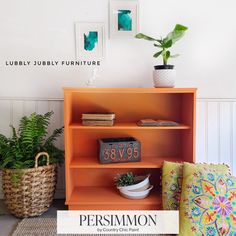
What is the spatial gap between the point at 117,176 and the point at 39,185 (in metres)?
0.62

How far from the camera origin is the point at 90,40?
2309mm

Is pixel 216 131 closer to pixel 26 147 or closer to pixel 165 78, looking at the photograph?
pixel 165 78

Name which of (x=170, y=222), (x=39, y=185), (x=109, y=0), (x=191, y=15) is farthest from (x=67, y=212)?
(x=191, y=15)

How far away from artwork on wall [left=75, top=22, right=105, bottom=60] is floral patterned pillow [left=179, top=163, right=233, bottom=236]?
Answer: 124 centimetres

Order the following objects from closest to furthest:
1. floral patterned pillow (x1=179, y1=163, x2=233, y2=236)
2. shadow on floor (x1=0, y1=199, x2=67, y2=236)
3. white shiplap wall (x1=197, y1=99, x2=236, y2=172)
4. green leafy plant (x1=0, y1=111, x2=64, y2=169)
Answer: floral patterned pillow (x1=179, y1=163, x2=233, y2=236) < shadow on floor (x1=0, y1=199, x2=67, y2=236) < green leafy plant (x1=0, y1=111, x2=64, y2=169) < white shiplap wall (x1=197, y1=99, x2=236, y2=172)

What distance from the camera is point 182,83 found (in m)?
2.36

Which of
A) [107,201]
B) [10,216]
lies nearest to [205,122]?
[107,201]

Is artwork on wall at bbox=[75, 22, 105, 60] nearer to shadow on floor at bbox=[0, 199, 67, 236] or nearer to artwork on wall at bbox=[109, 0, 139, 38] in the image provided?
artwork on wall at bbox=[109, 0, 139, 38]

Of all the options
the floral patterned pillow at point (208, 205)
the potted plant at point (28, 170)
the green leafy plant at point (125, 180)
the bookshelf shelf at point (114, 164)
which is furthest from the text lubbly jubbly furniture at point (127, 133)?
the floral patterned pillow at point (208, 205)

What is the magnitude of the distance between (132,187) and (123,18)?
1.35 m

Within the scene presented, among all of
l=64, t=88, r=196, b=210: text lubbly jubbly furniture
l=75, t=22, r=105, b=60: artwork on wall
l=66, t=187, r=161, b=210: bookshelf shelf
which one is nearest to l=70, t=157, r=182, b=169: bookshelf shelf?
l=64, t=88, r=196, b=210: text lubbly jubbly furniture

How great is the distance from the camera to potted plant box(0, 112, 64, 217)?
1.95m

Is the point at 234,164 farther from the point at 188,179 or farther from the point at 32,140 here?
the point at 32,140

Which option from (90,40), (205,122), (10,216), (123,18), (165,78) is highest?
(123,18)
